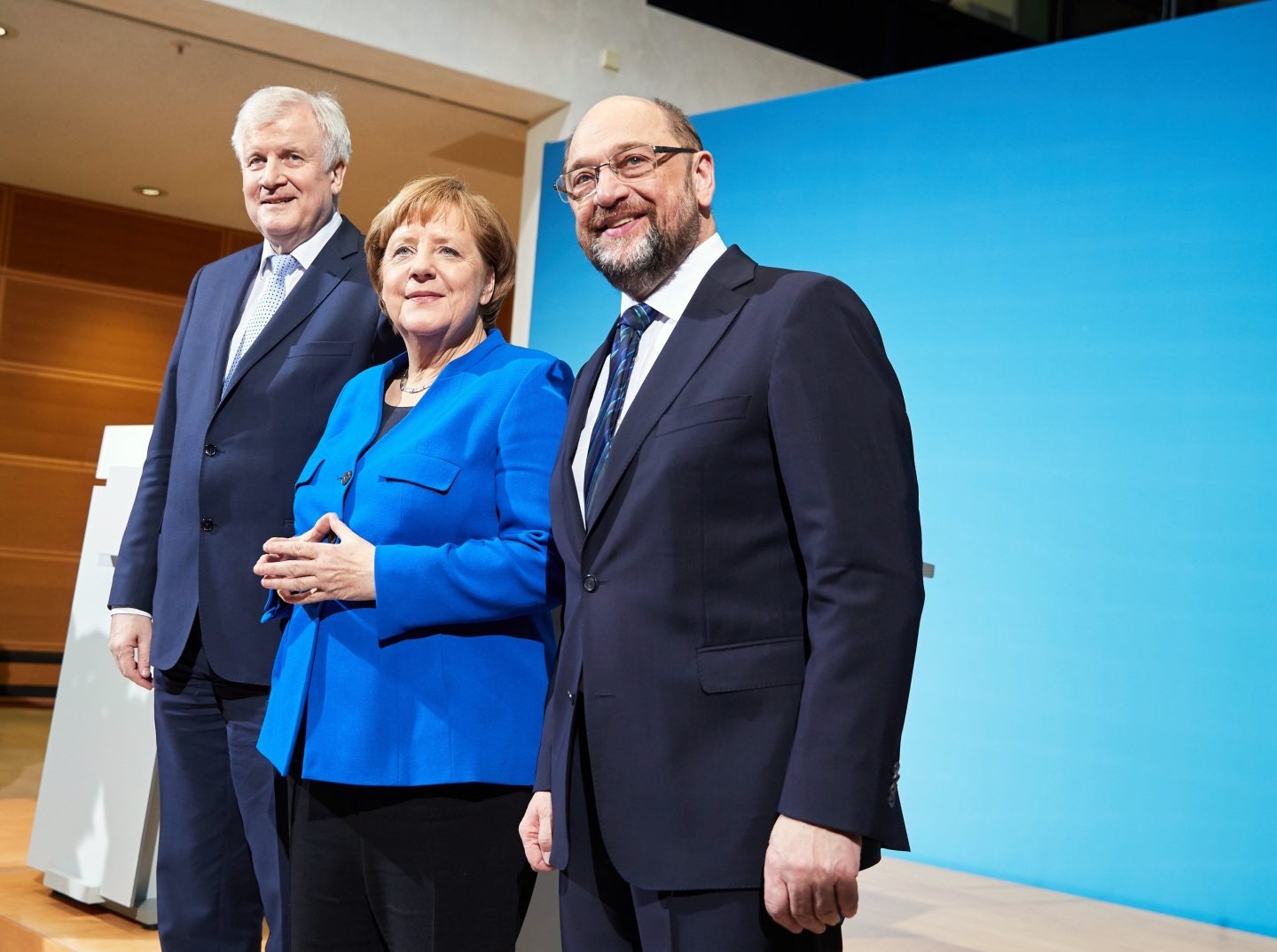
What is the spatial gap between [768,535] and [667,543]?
10cm

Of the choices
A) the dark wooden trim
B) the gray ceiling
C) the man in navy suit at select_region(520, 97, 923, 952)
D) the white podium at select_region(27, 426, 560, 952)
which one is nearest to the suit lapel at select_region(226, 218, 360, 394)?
the man in navy suit at select_region(520, 97, 923, 952)

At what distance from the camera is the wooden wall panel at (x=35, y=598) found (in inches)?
327

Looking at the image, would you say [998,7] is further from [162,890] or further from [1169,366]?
[162,890]

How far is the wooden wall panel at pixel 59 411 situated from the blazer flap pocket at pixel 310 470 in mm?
7200

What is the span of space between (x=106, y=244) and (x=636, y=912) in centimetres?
859

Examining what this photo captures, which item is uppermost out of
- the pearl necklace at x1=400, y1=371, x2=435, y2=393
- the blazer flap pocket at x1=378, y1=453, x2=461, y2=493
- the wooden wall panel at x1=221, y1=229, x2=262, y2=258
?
the wooden wall panel at x1=221, y1=229, x2=262, y2=258

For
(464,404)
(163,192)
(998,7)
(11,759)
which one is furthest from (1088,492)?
(163,192)

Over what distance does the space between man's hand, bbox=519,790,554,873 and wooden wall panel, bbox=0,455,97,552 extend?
311 inches

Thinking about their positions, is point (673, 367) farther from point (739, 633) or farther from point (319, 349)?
point (319, 349)

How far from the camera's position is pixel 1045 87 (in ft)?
13.7

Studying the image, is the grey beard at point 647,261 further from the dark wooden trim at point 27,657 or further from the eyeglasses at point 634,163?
the dark wooden trim at point 27,657

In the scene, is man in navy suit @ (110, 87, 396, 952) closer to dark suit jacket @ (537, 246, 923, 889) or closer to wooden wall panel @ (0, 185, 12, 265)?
dark suit jacket @ (537, 246, 923, 889)

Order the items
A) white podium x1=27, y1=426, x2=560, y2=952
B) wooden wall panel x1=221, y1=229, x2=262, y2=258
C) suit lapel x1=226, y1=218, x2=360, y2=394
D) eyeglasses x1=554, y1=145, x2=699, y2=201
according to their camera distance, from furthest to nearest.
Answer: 1. wooden wall panel x1=221, y1=229, x2=262, y2=258
2. white podium x1=27, y1=426, x2=560, y2=952
3. suit lapel x1=226, y1=218, x2=360, y2=394
4. eyeglasses x1=554, y1=145, x2=699, y2=201

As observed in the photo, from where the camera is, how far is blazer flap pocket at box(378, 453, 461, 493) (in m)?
1.61
